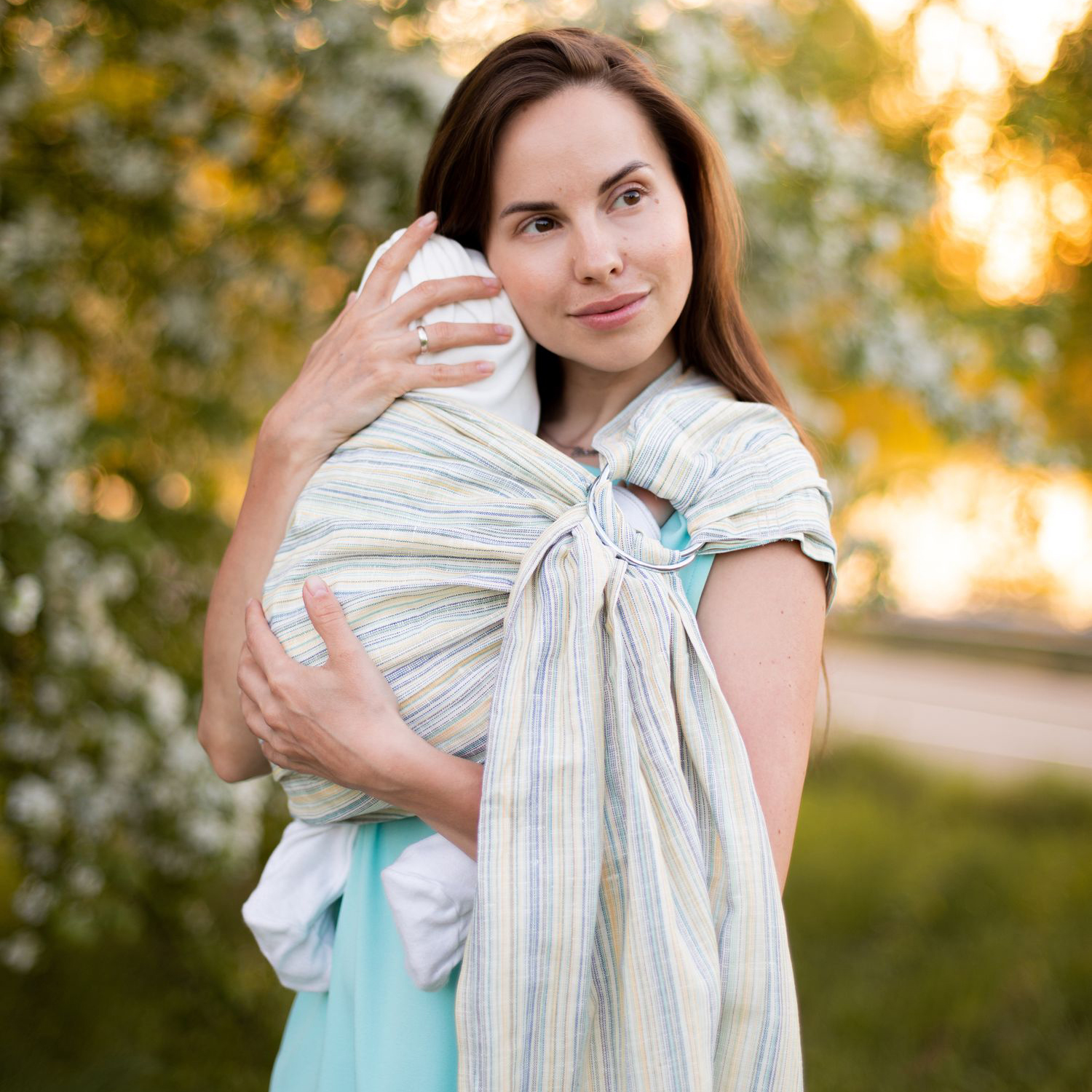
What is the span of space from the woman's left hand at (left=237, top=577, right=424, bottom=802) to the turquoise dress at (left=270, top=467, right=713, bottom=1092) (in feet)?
0.61

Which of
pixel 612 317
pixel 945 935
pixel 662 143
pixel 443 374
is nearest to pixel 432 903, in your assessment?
pixel 443 374

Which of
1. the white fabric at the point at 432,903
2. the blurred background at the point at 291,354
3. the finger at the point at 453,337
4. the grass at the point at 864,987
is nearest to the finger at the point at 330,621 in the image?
the white fabric at the point at 432,903

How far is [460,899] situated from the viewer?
1.23m

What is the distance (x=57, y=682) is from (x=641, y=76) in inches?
79.7

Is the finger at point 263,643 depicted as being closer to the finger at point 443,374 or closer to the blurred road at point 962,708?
the finger at point 443,374

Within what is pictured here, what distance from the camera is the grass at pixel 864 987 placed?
326 cm

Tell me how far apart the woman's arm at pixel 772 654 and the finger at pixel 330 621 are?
0.43 m

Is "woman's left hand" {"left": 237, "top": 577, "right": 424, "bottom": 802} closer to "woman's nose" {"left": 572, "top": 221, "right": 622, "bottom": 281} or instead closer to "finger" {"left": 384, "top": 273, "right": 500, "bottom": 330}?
"finger" {"left": 384, "top": 273, "right": 500, "bottom": 330}

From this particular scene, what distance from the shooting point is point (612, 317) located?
139cm

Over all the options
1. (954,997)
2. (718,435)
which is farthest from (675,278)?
(954,997)

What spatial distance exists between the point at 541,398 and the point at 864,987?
3207 mm

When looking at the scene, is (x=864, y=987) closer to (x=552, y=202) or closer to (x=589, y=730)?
(x=589, y=730)

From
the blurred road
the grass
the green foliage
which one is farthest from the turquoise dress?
the blurred road

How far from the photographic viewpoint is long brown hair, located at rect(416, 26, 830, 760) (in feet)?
4.71
